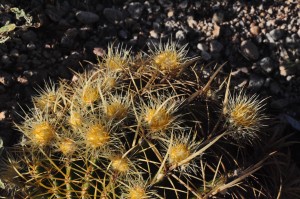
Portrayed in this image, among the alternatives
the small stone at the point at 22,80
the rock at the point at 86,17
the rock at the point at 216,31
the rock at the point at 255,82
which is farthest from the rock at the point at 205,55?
the small stone at the point at 22,80

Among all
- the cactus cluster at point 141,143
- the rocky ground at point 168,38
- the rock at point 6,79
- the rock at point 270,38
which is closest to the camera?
the cactus cluster at point 141,143

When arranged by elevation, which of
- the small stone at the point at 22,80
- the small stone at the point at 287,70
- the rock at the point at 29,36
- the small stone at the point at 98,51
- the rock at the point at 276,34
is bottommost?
the small stone at the point at 287,70

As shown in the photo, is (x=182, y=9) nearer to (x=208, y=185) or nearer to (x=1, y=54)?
(x=1, y=54)

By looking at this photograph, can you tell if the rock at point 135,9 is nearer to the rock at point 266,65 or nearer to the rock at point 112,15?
the rock at point 112,15

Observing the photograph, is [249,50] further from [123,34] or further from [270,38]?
[123,34]

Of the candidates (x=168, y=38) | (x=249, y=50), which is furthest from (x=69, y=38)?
(x=249, y=50)

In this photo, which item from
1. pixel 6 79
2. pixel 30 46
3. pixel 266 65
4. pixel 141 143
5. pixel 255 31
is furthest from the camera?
pixel 255 31

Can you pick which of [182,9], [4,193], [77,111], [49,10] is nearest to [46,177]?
[77,111]

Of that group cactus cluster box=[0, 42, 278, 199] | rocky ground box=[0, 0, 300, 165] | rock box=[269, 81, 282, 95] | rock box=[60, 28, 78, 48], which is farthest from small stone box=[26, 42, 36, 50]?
rock box=[269, 81, 282, 95]
